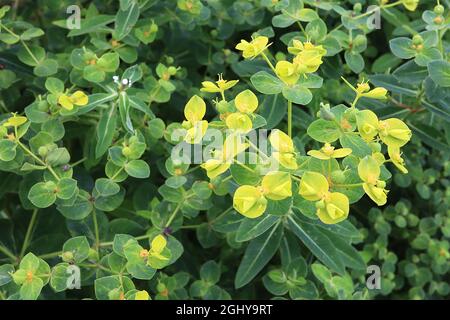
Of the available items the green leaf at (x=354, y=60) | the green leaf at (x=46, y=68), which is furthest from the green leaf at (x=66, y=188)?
the green leaf at (x=354, y=60)

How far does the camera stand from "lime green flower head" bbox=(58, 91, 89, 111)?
1292 mm

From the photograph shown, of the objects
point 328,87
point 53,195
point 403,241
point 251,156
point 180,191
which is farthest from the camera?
point 403,241

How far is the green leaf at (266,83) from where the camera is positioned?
1147mm

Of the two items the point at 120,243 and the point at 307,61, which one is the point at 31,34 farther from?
the point at 307,61

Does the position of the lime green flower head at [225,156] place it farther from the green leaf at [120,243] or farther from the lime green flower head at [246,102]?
the green leaf at [120,243]

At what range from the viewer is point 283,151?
3.29 ft

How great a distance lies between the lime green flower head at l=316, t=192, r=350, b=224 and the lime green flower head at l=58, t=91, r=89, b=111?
591 millimetres

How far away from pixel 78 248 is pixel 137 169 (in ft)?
0.66

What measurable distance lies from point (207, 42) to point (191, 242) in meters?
0.55

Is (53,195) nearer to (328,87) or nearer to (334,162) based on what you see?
(334,162)

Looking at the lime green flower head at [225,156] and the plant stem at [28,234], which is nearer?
the lime green flower head at [225,156]

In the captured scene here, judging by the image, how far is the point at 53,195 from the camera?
124 cm

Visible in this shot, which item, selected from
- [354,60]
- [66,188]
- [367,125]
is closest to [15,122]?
[66,188]
